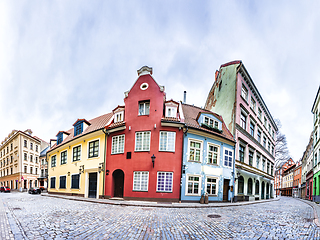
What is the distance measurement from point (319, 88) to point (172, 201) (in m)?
23.9

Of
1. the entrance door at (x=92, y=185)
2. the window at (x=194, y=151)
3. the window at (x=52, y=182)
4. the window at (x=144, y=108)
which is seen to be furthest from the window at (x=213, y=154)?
the window at (x=52, y=182)

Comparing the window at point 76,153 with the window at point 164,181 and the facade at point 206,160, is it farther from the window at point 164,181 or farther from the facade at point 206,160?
the facade at point 206,160

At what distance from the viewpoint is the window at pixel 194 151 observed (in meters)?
18.7

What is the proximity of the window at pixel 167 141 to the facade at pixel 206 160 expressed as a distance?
43.2 inches

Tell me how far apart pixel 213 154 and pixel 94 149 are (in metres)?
12.3

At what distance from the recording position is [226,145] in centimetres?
2150

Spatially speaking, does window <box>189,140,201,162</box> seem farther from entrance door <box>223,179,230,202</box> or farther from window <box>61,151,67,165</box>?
window <box>61,151,67,165</box>

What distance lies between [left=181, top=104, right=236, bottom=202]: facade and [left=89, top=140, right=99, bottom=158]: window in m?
9.40

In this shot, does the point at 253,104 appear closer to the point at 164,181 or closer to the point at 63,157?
the point at 164,181

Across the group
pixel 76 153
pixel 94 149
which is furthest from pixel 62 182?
pixel 94 149

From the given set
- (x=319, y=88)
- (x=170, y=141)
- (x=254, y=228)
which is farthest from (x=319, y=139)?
(x=254, y=228)

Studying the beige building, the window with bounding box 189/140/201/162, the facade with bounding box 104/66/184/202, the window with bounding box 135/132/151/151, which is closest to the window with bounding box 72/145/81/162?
the facade with bounding box 104/66/184/202

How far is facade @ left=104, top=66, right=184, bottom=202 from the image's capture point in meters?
17.5

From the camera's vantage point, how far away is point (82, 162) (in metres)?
23.3
